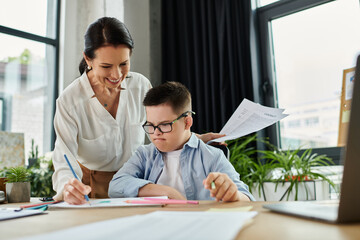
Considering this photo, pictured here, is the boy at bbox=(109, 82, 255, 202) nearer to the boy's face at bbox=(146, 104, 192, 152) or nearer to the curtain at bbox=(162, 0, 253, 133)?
the boy's face at bbox=(146, 104, 192, 152)

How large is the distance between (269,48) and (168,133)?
2107mm

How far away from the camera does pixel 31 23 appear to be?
12.2 ft

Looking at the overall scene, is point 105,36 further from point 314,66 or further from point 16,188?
point 314,66

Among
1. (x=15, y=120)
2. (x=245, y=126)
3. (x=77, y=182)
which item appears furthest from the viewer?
(x=15, y=120)

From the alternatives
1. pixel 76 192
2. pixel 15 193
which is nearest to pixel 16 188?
pixel 15 193

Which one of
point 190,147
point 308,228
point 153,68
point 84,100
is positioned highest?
point 153,68

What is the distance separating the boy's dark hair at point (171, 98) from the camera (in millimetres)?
1497

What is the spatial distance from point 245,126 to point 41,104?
9.37 feet

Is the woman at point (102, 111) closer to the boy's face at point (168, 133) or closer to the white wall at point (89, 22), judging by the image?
the boy's face at point (168, 133)

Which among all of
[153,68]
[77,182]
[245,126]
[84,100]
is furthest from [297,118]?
[77,182]

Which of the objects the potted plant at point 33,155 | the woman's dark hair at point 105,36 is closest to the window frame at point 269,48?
the woman's dark hair at point 105,36

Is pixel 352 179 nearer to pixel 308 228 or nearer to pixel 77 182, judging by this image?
pixel 308 228

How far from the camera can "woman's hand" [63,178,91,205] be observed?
3.29 ft

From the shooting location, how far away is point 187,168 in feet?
4.63
